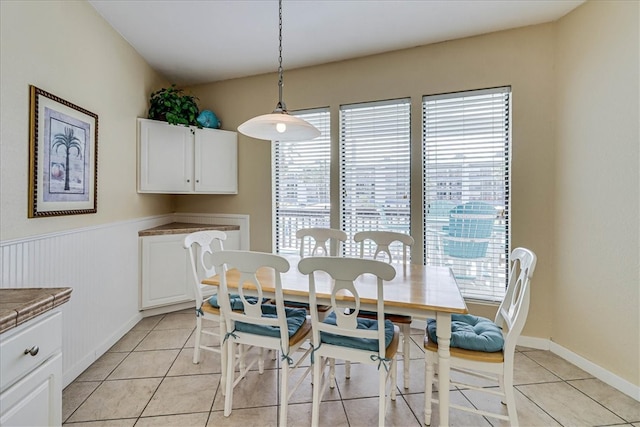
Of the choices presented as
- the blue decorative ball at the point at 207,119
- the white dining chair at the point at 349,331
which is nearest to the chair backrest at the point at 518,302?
the white dining chair at the point at 349,331

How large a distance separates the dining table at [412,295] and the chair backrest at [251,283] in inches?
2.5

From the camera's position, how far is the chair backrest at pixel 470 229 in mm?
2748

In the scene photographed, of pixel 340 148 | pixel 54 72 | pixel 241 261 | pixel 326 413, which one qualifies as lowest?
pixel 326 413

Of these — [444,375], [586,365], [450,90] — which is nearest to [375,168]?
[450,90]

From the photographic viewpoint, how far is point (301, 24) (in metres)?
2.58

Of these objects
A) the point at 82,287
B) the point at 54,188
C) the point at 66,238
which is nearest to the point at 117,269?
the point at 82,287

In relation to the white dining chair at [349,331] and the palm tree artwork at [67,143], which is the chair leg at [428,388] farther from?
the palm tree artwork at [67,143]

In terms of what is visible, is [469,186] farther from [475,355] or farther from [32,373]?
[32,373]

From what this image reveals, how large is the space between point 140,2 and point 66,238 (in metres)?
1.85

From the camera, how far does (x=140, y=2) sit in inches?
91.5

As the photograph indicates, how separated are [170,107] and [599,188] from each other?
385 centimetres

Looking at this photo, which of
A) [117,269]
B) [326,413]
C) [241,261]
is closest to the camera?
[241,261]

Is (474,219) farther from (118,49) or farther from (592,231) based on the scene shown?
(118,49)

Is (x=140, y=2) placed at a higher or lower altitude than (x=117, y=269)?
higher
